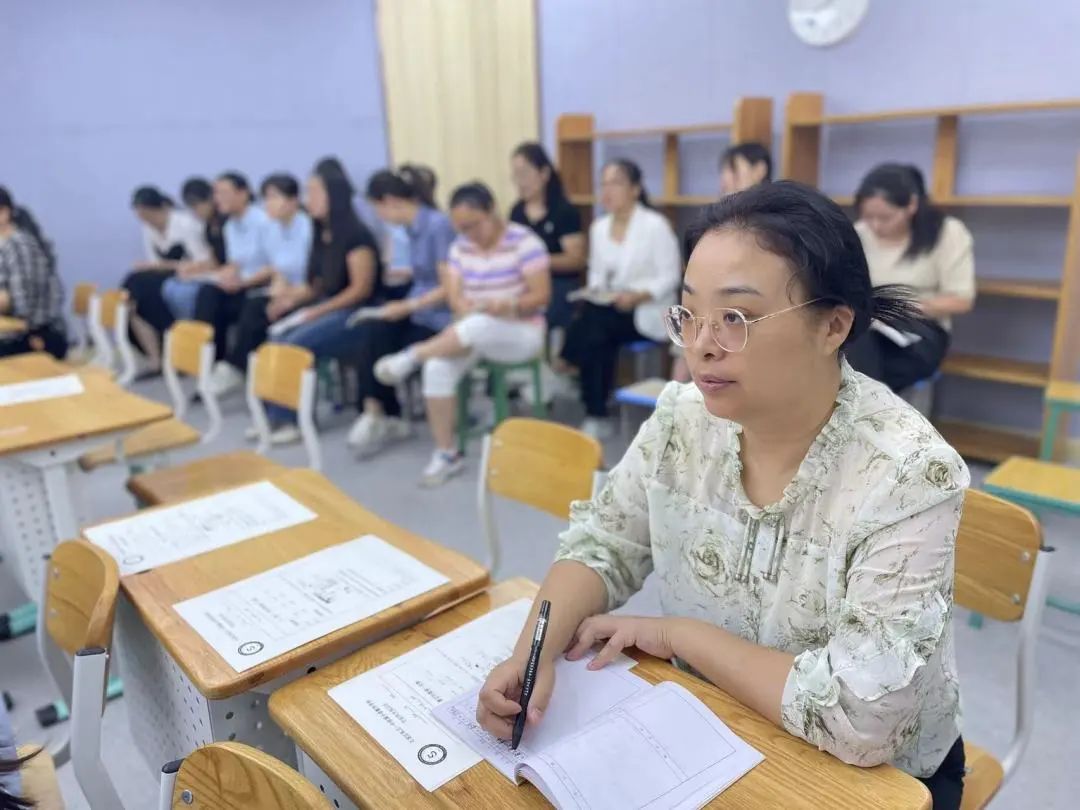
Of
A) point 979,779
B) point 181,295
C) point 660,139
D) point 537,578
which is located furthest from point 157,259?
point 979,779

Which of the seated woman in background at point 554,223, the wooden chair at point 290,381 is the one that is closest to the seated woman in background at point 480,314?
the seated woman in background at point 554,223

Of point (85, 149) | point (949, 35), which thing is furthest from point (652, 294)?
point (85, 149)

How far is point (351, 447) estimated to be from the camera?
13.7 feet

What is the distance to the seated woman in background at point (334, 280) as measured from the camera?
14.1 ft

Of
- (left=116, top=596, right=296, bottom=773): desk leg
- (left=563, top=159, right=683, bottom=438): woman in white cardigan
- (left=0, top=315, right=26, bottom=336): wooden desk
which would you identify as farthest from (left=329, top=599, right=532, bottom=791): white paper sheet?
(left=0, top=315, right=26, bottom=336): wooden desk

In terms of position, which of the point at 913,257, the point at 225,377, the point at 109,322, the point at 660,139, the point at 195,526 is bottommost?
the point at 225,377

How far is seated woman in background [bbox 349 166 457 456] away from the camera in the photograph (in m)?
4.18

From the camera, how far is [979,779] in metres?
1.22

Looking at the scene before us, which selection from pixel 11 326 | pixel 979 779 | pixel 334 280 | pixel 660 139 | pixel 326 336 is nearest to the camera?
pixel 979 779

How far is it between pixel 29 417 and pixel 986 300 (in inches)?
148

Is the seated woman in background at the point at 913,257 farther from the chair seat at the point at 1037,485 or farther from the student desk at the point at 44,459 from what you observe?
the student desk at the point at 44,459

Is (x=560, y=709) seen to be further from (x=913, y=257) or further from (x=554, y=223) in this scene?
(x=554, y=223)

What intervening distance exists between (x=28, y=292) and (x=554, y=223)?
2810 millimetres

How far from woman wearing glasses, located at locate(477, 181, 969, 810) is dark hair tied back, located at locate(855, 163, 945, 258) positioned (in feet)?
7.98
